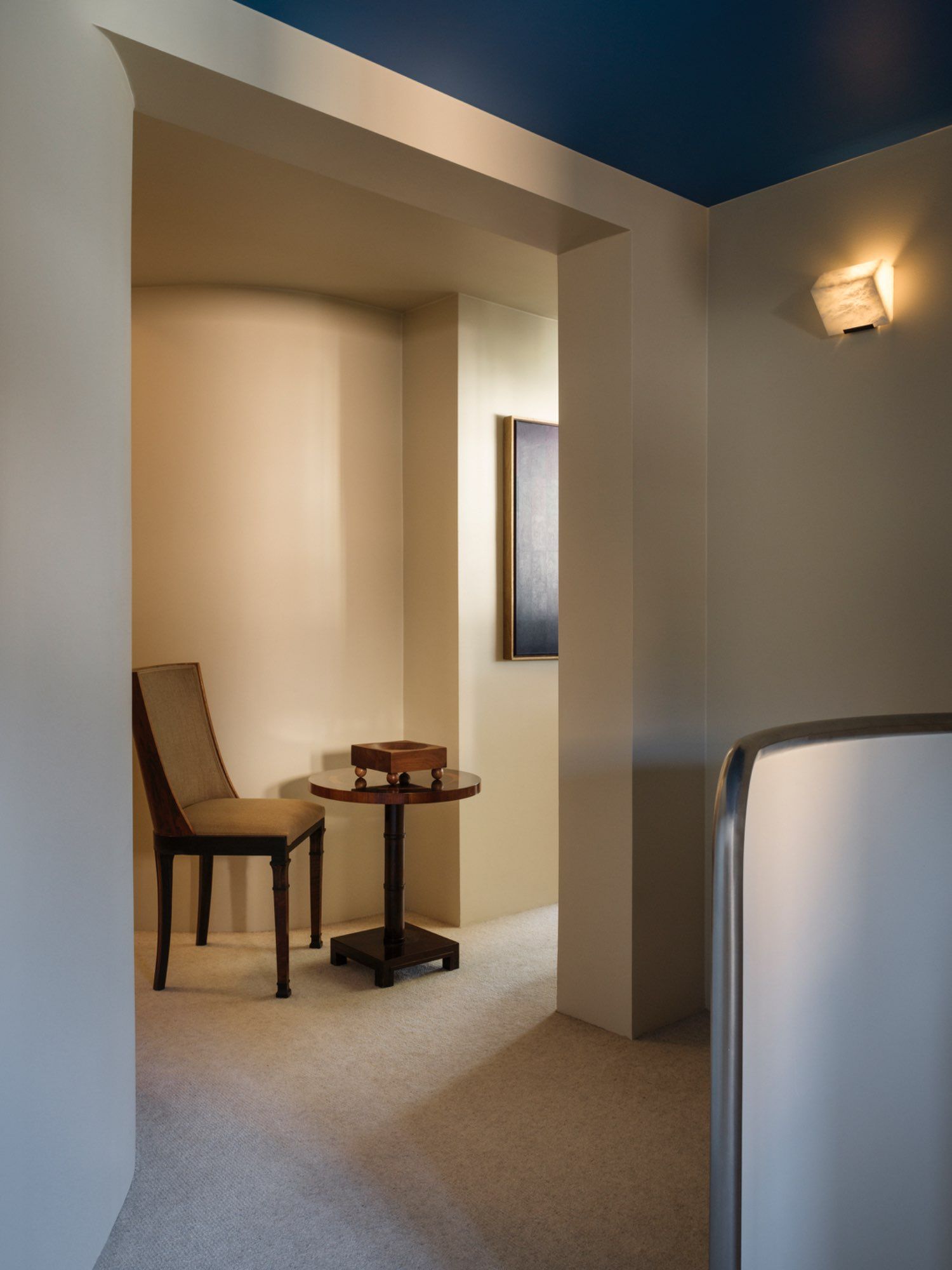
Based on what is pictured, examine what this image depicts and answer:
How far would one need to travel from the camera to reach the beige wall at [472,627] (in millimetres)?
4227

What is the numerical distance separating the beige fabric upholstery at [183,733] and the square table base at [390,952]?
752 mm

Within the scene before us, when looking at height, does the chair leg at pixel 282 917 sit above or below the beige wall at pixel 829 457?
below

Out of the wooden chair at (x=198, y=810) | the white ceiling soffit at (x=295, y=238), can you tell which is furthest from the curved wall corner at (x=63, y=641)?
the wooden chair at (x=198, y=810)

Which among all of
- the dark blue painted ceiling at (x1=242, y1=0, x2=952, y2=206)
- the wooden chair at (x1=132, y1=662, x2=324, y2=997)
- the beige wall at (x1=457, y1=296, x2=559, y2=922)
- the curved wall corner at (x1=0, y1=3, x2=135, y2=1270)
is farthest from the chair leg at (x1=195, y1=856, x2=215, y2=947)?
the dark blue painted ceiling at (x1=242, y1=0, x2=952, y2=206)

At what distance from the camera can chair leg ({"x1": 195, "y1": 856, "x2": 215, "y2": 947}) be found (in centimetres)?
391

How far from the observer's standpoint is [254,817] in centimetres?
352

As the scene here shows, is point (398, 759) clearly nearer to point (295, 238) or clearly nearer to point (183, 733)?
point (183, 733)

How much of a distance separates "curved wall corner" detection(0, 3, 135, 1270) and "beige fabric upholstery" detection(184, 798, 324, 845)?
1293 millimetres

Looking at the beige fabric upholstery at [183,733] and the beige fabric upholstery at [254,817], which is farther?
the beige fabric upholstery at [183,733]

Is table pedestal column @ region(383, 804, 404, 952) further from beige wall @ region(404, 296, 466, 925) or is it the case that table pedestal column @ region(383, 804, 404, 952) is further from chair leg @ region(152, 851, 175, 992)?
chair leg @ region(152, 851, 175, 992)

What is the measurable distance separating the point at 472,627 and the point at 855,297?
6.75 feet

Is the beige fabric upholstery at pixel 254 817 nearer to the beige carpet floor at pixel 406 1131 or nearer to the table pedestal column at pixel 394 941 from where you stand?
the table pedestal column at pixel 394 941

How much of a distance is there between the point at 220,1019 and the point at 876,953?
247 centimetres

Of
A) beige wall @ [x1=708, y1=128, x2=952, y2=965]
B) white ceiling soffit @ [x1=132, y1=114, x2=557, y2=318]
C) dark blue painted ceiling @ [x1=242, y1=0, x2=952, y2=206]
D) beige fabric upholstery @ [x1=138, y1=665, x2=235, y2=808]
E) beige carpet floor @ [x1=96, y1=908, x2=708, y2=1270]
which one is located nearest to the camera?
beige carpet floor @ [x1=96, y1=908, x2=708, y2=1270]
